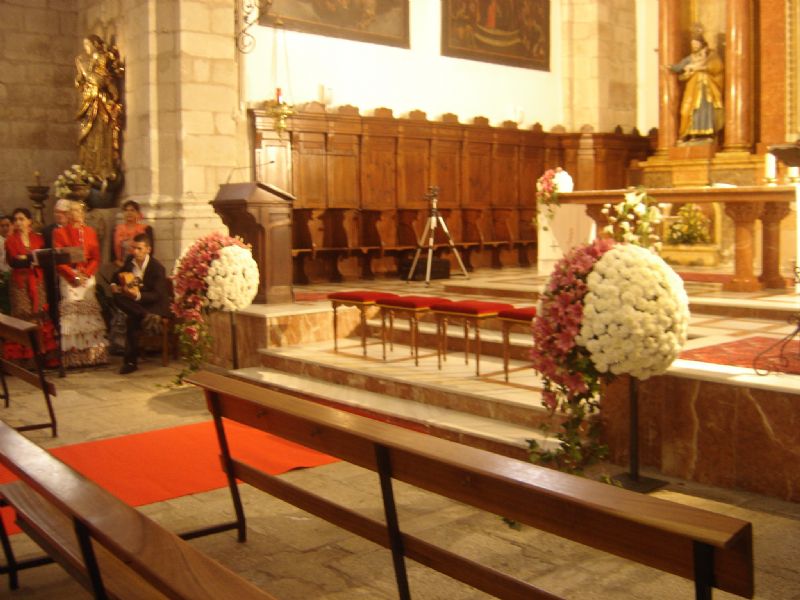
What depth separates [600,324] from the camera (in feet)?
12.9

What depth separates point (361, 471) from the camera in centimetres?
490

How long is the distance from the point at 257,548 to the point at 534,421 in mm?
1918

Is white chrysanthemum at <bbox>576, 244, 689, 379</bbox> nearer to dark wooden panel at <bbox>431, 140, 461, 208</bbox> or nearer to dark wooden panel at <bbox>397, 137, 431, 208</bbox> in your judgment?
dark wooden panel at <bbox>397, 137, 431, 208</bbox>

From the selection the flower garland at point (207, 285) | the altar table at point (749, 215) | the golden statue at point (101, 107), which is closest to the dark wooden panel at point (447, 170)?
the altar table at point (749, 215)

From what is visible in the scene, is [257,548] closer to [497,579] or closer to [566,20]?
[497,579]

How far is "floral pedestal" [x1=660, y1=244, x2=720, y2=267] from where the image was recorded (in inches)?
444

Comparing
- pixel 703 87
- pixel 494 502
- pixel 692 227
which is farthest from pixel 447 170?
pixel 494 502

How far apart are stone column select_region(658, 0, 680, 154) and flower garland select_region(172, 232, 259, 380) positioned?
768cm

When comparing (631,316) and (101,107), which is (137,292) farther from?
(631,316)

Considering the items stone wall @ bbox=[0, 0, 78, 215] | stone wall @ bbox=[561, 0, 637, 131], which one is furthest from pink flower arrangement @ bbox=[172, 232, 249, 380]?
stone wall @ bbox=[561, 0, 637, 131]

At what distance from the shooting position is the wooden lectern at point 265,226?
816 centimetres

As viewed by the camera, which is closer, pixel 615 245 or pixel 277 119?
pixel 615 245

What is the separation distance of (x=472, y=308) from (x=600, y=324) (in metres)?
1.96

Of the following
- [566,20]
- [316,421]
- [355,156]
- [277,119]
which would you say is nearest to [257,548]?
[316,421]
